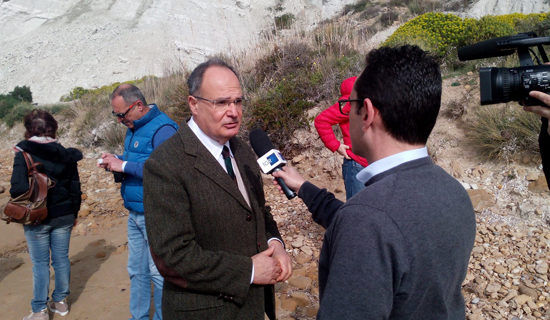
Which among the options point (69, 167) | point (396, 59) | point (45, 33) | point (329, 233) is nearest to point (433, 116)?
point (396, 59)

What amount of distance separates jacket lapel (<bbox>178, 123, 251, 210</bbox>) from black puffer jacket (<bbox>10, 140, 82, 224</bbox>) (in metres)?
2.25

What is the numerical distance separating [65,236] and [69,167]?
667 mm

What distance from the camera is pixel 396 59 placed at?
1.15 metres

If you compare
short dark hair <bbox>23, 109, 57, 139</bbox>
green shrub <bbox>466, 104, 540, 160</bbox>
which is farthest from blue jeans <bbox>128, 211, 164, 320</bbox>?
green shrub <bbox>466, 104, 540, 160</bbox>

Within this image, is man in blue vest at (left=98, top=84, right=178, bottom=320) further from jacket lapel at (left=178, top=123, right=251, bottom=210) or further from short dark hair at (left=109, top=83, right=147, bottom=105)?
jacket lapel at (left=178, top=123, right=251, bottom=210)

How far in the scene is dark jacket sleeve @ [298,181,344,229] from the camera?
1.73 metres

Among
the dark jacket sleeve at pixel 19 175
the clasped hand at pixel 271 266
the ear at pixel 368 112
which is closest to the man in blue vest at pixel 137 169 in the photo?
the dark jacket sleeve at pixel 19 175

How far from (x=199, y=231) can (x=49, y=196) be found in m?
2.35

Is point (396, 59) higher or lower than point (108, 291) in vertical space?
higher

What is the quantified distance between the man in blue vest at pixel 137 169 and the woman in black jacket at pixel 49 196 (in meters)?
0.69

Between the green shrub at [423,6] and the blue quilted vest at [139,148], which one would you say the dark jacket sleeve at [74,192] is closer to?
the blue quilted vest at [139,148]

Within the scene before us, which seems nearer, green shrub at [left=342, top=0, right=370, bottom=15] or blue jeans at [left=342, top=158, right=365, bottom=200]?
blue jeans at [left=342, top=158, right=365, bottom=200]

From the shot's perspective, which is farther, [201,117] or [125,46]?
[125,46]

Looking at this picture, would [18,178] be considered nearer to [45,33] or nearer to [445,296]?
[445,296]
